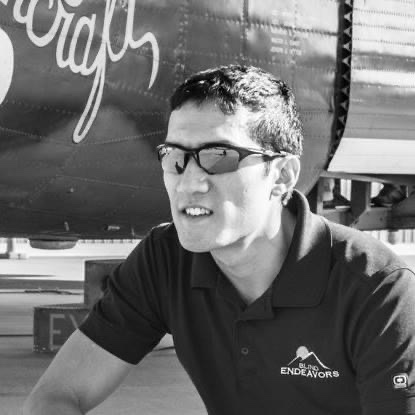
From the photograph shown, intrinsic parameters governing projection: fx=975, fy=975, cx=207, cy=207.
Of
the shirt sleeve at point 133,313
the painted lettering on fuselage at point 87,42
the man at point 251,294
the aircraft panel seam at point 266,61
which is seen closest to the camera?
the man at point 251,294

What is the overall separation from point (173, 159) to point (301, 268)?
43cm

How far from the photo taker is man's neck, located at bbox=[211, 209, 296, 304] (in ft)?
8.09

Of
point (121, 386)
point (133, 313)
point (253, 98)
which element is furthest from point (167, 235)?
point (121, 386)

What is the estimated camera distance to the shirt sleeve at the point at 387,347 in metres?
2.17

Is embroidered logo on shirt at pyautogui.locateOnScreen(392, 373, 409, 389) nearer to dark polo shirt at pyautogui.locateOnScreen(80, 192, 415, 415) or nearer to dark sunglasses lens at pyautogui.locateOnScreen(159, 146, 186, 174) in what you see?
dark polo shirt at pyautogui.locateOnScreen(80, 192, 415, 415)

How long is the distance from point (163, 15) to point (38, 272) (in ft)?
42.8

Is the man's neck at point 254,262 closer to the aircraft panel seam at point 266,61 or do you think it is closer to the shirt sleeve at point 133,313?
the shirt sleeve at point 133,313

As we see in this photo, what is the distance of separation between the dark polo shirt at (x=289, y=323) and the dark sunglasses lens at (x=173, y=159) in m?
0.34

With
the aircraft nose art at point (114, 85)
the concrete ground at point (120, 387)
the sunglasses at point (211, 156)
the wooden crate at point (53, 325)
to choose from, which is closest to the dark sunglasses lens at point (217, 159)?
the sunglasses at point (211, 156)

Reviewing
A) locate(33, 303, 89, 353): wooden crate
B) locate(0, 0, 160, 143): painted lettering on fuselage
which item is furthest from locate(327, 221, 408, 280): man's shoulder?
locate(33, 303, 89, 353): wooden crate

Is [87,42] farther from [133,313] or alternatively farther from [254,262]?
[254,262]

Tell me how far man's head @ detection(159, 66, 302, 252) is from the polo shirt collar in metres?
0.16

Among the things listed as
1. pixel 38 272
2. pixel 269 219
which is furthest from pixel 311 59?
pixel 38 272

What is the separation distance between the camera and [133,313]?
8.86ft
